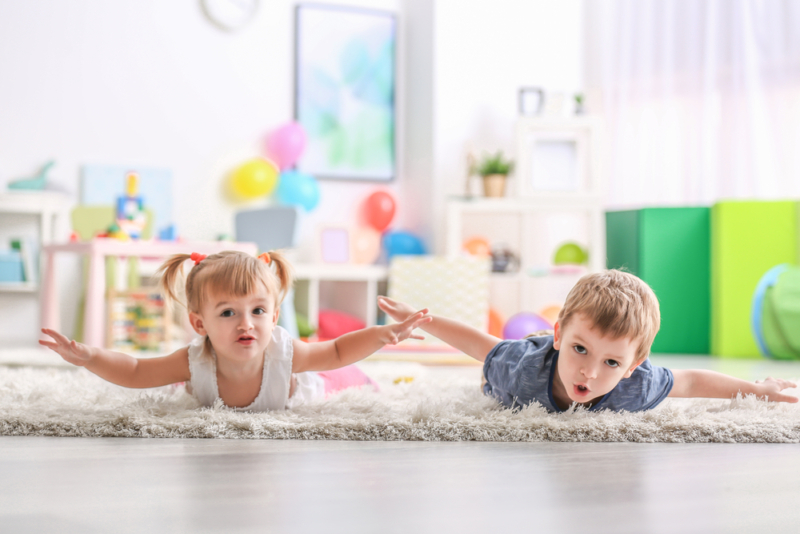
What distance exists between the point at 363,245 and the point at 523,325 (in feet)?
3.64

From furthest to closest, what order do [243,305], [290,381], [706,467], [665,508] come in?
[290,381], [243,305], [706,467], [665,508]

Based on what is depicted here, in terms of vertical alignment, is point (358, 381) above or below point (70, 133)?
below

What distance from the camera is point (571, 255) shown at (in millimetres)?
3973

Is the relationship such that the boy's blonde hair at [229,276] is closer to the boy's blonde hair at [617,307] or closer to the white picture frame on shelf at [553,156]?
the boy's blonde hair at [617,307]

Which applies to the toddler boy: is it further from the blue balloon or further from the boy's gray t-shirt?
the blue balloon

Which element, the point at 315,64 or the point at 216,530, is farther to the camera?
the point at 315,64

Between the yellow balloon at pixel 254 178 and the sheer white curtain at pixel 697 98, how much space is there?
1.81 meters

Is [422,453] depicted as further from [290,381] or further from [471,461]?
[290,381]

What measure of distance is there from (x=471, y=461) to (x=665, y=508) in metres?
0.28

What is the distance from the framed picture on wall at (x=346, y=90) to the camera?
428 centimetres

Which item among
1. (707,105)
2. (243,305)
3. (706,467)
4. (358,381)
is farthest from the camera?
(707,105)

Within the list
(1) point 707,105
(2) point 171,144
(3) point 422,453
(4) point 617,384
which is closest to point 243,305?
(3) point 422,453

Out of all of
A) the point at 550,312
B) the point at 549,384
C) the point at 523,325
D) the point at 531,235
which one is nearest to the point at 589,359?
the point at 549,384

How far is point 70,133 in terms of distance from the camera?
12.8 feet
